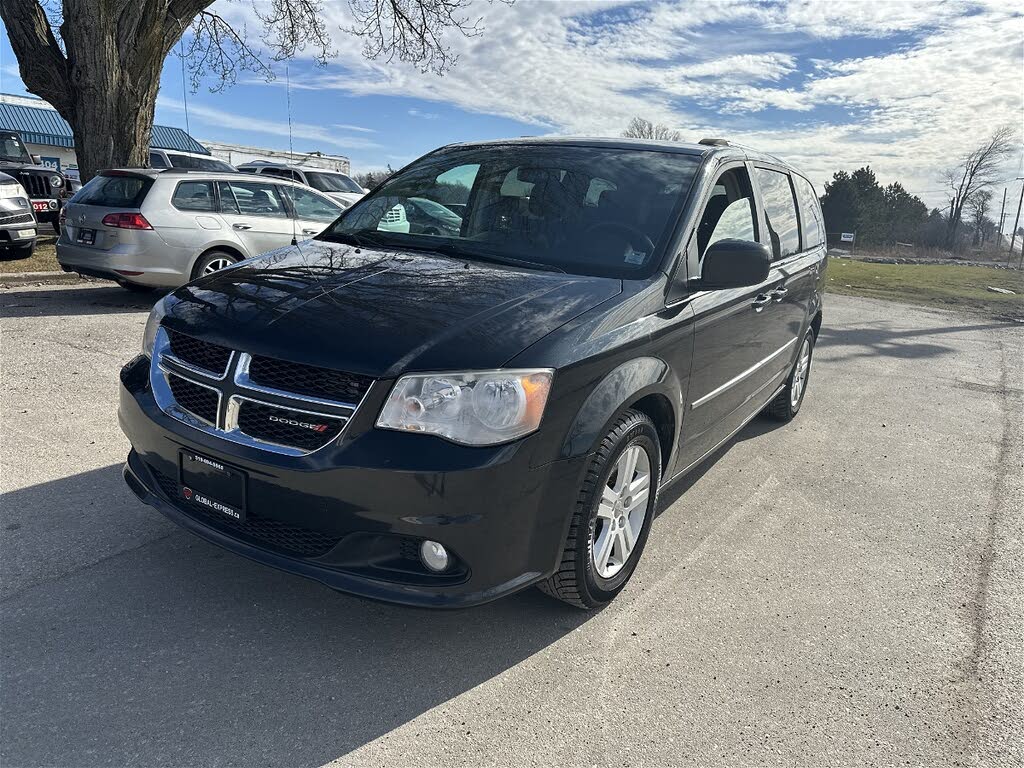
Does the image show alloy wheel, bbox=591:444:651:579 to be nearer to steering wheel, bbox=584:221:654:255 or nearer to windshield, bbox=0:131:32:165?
steering wheel, bbox=584:221:654:255

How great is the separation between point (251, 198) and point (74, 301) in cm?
233

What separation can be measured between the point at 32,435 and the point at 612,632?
363cm

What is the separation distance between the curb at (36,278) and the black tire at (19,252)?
143cm

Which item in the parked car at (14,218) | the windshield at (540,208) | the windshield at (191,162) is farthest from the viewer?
the windshield at (191,162)

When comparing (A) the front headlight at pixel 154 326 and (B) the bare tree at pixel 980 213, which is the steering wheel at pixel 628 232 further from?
(B) the bare tree at pixel 980 213

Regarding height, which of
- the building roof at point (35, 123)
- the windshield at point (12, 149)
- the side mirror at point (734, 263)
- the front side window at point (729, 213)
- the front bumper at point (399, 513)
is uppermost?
the building roof at point (35, 123)

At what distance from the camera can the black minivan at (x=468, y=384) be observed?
2.44 meters

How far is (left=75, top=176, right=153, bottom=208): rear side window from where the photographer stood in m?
8.16

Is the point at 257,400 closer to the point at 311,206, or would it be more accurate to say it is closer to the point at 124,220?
the point at 124,220

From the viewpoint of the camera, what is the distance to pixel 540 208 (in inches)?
146

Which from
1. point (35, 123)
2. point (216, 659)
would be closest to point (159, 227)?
point (216, 659)

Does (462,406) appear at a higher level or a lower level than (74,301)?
higher

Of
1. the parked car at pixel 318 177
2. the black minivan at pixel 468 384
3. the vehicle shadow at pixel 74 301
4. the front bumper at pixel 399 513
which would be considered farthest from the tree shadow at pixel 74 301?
the parked car at pixel 318 177

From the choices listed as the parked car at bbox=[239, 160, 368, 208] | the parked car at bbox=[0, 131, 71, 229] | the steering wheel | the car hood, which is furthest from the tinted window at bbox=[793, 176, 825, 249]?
the parked car at bbox=[239, 160, 368, 208]
